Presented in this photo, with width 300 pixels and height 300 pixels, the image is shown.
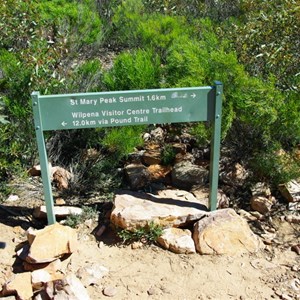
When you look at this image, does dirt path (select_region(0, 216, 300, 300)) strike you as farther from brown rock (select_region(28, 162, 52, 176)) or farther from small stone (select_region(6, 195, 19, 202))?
brown rock (select_region(28, 162, 52, 176))

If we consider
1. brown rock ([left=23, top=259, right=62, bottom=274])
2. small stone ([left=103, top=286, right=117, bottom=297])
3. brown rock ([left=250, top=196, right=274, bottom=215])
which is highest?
brown rock ([left=250, top=196, right=274, bottom=215])

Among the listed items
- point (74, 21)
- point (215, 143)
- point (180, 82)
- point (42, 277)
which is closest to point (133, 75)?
point (180, 82)

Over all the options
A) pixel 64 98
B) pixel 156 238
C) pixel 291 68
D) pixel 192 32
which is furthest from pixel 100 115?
pixel 192 32

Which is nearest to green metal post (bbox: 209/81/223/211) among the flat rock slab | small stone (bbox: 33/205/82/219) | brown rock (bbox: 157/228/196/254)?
the flat rock slab

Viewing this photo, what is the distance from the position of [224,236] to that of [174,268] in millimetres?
457

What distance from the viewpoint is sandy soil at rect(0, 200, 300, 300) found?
10.2 ft

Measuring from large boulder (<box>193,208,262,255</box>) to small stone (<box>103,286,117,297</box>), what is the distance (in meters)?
0.71

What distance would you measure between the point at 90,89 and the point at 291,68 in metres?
1.96

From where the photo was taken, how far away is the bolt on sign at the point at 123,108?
326 cm

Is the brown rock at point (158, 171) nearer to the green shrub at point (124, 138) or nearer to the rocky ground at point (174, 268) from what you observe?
the green shrub at point (124, 138)

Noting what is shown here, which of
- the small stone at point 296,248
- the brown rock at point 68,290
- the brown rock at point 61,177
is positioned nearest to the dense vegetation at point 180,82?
the brown rock at point 61,177

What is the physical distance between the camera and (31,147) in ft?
13.9

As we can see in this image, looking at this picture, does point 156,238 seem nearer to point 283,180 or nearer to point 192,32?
point 283,180

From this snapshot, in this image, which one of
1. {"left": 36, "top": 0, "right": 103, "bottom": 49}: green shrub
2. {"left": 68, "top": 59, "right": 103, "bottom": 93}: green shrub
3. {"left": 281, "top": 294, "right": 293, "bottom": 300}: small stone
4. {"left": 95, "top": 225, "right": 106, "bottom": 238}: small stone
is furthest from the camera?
{"left": 36, "top": 0, "right": 103, "bottom": 49}: green shrub
